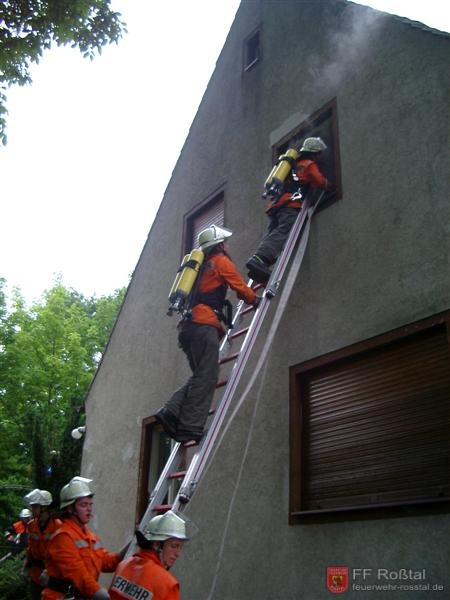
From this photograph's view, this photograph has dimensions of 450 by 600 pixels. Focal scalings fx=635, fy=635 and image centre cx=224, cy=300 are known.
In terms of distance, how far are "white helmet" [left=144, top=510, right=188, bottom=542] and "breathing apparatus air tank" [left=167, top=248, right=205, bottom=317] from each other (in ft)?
6.08

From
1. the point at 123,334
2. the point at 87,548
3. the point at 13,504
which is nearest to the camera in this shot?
the point at 87,548

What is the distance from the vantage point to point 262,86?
26.0ft

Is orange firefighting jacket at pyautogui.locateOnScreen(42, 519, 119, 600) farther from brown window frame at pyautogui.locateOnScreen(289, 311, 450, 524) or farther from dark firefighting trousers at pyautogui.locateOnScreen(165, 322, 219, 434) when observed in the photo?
brown window frame at pyautogui.locateOnScreen(289, 311, 450, 524)

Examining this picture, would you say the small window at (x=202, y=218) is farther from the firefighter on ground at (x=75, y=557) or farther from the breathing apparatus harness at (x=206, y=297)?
the firefighter on ground at (x=75, y=557)

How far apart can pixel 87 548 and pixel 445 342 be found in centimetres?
287

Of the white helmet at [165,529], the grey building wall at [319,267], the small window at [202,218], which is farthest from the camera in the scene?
the small window at [202,218]

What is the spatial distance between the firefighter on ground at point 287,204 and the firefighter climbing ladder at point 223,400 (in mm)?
85

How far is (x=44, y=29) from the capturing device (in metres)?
7.59

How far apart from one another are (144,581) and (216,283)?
8.52 ft

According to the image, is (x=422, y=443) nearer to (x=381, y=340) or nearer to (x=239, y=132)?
(x=381, y=340)

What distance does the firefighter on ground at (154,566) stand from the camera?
3.37 metres

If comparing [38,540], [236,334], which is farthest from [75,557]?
[236,334]

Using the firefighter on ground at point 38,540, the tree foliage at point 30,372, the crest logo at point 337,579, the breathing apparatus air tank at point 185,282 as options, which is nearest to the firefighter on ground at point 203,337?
the breathing apparatus air tank at point 185,282

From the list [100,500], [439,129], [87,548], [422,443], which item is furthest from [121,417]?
[439,129]
